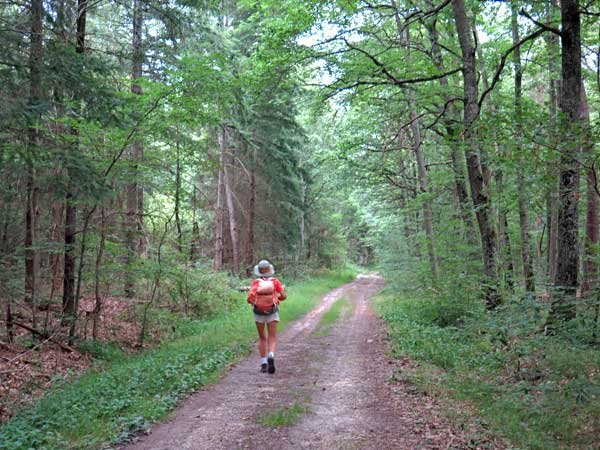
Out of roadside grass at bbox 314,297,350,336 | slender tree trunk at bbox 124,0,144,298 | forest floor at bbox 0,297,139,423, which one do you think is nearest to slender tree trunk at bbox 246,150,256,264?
roadside grass at bbox 314,297,350,336

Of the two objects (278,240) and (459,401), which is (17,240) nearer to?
(459,401)

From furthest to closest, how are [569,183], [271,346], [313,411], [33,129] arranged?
[33,129] → [271,346] → [569,183] → [313,411]

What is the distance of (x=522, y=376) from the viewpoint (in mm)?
6969

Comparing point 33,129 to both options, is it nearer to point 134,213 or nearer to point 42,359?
point 134,213

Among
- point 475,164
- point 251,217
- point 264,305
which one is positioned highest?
point 475,164

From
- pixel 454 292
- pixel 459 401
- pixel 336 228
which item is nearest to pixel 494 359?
pixel 459 401

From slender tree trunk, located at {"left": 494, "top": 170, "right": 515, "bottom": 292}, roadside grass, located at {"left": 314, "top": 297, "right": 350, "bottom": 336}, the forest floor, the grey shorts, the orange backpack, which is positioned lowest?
roadside grass, located at {"left": 314, "top": 297, "right": 350, "bottom": 336}

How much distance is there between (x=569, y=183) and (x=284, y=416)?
16.7 ft

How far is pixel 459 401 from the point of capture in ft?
21.0

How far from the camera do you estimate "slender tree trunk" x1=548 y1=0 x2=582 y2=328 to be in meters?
6.57

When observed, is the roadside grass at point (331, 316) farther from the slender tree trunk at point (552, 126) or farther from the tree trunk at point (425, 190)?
the slender tree trunk at point (552, 126)

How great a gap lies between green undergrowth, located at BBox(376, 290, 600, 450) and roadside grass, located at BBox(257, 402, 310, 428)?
6.62 ft

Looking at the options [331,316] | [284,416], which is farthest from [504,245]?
[284,416]

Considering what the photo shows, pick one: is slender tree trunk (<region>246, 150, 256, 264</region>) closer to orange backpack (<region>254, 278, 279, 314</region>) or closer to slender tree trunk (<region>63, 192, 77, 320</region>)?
slender tree trunk (<region>63, 192, 77, 320</region>)
